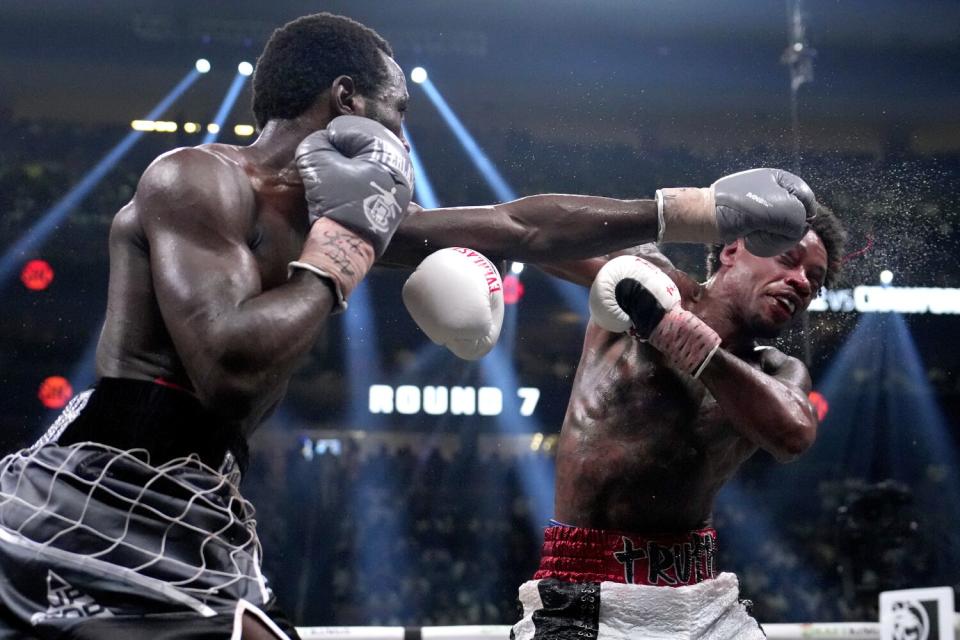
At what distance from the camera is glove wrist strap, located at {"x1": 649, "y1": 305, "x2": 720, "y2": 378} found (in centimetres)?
230

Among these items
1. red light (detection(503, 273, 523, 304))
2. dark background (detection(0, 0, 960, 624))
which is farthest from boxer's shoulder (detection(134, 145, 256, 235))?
red light (detection(503, 273, 523, 304))

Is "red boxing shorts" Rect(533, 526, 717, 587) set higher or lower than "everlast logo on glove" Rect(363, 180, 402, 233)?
lower

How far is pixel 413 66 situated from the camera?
6.40m

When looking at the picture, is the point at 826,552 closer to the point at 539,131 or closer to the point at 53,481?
the point at 539,131

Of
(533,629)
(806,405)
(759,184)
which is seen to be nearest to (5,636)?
(533,629)

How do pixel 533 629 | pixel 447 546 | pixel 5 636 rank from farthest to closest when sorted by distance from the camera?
pixel 447 546, pixel 533 629, pixel 5 636

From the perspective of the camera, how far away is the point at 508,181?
6.44 metres

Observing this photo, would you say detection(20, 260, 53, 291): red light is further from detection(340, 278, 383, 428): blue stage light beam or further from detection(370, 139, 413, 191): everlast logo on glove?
detection(370, 139, 413, 191): everlast logo on glove

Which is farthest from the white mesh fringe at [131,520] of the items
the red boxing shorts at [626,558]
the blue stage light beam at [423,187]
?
the blue stage light beam at [423,187]

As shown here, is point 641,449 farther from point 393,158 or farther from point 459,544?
point 459,544

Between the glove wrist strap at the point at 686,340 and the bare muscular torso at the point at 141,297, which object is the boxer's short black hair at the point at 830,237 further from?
the bare muscular torso at the point at 141,297

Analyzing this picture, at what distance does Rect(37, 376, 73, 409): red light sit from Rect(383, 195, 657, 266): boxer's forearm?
476 cm

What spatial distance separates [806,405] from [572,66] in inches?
176

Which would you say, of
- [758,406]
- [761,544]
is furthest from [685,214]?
[761,544]
